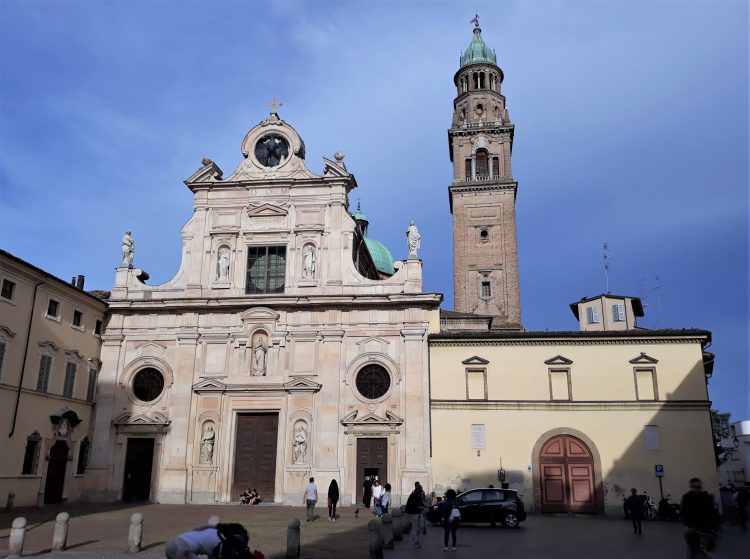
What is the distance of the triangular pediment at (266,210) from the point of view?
33344 millimetres

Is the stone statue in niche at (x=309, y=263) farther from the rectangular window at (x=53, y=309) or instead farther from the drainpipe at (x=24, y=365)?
the drainpipe at (x=24, y=365)

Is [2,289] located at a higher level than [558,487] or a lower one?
higher

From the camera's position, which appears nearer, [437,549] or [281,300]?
[437,549]

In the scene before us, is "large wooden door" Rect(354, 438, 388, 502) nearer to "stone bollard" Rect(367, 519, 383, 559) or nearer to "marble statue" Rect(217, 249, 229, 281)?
"marble statue" Rect(217, 249, 229, 281)

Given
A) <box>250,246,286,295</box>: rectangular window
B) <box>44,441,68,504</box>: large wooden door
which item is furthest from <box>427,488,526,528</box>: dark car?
<box>44,441,68,504</box>: large wooden door

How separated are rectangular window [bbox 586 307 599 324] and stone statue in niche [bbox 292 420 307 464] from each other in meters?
21.2

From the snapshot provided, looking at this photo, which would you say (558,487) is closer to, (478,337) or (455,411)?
(455,411)

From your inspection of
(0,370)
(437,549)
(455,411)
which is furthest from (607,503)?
(0,370)

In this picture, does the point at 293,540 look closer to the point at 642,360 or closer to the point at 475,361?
the point at 475,361

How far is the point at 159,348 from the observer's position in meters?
32.1

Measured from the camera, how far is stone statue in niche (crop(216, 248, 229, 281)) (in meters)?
32.9

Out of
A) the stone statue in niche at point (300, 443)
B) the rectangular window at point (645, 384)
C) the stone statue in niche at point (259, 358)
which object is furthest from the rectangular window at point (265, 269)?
the rectangular window at point (645, 384)

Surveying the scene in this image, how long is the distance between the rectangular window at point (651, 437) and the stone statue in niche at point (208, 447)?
19323mm

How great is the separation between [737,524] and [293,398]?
64.0ft
